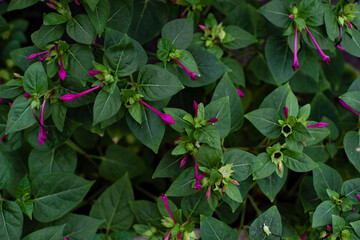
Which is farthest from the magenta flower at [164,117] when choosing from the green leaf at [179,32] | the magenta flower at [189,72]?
the green leaf at [179,32]

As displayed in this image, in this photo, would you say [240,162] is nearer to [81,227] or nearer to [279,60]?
[279,60]

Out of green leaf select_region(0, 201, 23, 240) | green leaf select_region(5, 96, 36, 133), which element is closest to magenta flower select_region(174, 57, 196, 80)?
green leaf select_region(5, 96, 36, 133)

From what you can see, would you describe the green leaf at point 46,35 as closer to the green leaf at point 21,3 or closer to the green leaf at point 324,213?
the green leaf at point 21,3

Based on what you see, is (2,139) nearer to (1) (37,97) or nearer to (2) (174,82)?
(1) (37,97)

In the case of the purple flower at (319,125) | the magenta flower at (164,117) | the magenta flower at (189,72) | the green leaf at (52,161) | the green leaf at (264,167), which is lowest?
the green leaf at (52,161)

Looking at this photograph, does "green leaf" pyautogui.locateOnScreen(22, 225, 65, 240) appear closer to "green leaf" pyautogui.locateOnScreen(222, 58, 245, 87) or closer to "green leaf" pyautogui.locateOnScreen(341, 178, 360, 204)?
"green leaf" pyautogui.locateOnScreen(222, 58, 245, 87)

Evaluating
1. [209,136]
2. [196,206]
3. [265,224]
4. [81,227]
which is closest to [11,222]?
[81,227]

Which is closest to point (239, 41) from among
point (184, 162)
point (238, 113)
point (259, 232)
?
point (238, 113)
